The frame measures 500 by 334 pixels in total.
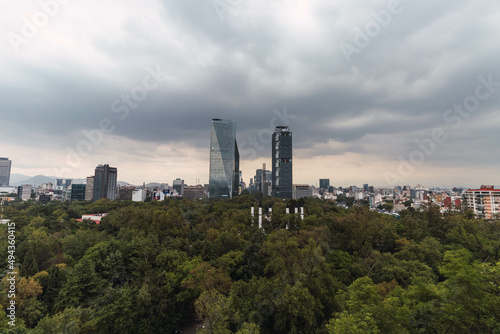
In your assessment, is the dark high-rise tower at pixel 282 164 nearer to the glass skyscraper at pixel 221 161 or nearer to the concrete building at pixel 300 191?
the glass skyscraper at pixel 221 161

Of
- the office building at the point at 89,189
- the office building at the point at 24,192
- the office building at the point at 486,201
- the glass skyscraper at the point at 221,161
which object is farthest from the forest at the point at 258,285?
the office building at the point at 89,189

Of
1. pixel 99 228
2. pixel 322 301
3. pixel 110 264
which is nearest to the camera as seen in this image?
pixel 322 301

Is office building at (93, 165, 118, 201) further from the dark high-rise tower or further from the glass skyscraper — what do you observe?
the dark high-rise tower

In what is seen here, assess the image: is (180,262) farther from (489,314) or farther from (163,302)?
(489,314)

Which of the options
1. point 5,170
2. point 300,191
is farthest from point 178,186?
point 5,170

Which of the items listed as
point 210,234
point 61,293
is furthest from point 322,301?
point 61,293

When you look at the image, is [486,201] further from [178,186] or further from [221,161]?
[178,186]
